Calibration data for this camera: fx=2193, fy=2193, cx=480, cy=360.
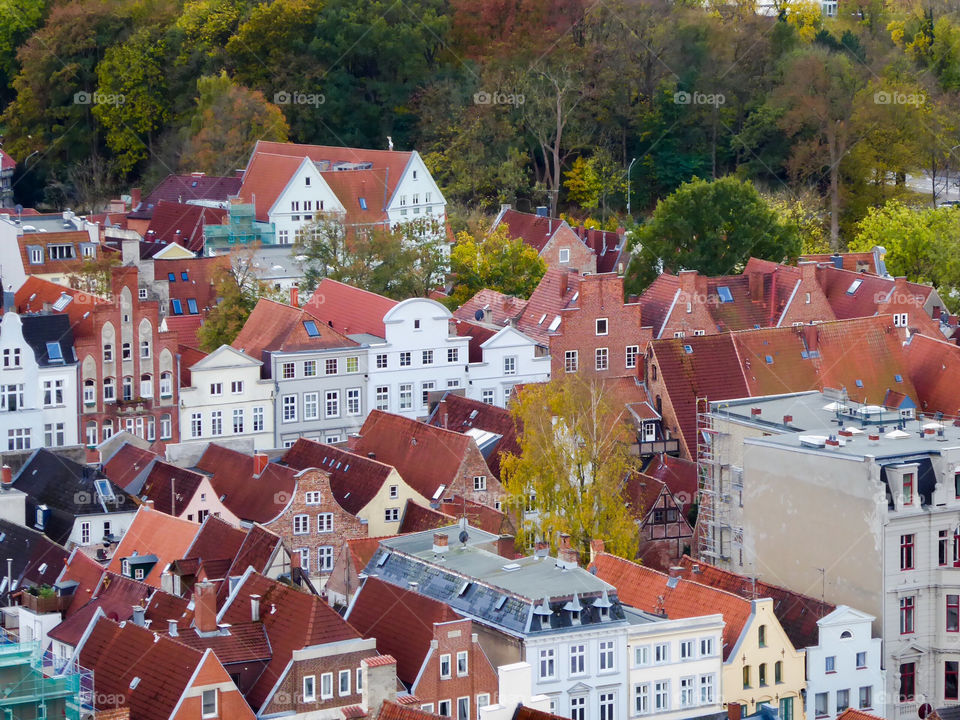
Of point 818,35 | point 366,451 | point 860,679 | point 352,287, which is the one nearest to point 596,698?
point 860,679

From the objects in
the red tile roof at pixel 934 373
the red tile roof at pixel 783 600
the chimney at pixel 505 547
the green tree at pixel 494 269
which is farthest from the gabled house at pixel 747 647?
the green tree at pixel 494 269

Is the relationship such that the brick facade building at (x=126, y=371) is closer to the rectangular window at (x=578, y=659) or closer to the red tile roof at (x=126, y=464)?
the red tile roof at (x=126, y=464)

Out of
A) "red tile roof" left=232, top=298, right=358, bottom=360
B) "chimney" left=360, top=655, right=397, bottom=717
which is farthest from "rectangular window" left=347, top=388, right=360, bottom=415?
"chimney" left=360, top=655, right=397, bottom=717

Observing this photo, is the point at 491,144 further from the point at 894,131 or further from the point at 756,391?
the point at 756,391

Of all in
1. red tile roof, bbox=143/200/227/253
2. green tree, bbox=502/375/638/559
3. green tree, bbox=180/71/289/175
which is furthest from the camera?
green tree, bbox=180/71/289/175

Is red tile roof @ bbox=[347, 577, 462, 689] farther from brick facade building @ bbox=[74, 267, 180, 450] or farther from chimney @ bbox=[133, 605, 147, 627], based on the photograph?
brick facade building @ bbox=[74, 267, 180, 450]

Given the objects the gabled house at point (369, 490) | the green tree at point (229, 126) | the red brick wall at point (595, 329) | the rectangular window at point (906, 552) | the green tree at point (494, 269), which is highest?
the green tree at point (229, 126)

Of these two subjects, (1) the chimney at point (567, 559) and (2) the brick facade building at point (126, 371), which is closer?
(1) the chimney at point (567, 559)
